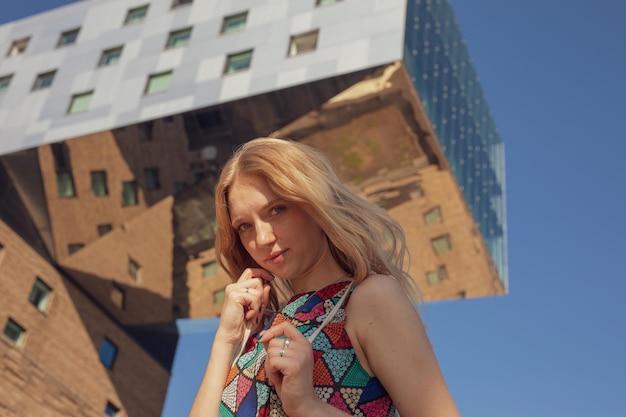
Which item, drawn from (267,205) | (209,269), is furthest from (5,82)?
(267,205)

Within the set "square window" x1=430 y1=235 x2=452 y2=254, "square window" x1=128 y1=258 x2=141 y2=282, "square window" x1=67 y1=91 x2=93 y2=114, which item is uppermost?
"square window" x1=67 y1=91 x2=93 y2=114

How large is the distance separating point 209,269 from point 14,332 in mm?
5753

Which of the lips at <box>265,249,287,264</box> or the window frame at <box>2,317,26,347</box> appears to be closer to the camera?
the lips at <box>265,249,287,264</box>

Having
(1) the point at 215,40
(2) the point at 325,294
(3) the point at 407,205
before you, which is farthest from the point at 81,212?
(2) the point at 325,294

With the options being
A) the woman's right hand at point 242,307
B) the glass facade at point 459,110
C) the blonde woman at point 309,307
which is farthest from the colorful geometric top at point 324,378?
the glass facade at point 459,110

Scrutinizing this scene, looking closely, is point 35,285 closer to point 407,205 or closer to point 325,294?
point 407,205

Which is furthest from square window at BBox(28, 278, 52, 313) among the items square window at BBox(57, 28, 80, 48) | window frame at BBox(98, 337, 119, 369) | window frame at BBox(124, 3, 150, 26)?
window frame at BBox(124, 3, 150, 26)

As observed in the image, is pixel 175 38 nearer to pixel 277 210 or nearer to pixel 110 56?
pixel 110 56

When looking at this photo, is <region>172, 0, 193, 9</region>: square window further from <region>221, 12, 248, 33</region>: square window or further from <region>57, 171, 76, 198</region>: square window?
<region>57, 171, 76, 198</region>: square window

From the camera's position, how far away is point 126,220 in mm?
21328

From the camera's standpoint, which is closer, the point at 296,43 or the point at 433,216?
the point at 296,43

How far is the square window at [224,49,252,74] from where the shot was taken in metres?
20.3

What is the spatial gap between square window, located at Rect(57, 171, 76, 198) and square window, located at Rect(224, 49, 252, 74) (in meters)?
5.12

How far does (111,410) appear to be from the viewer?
2481 cm
